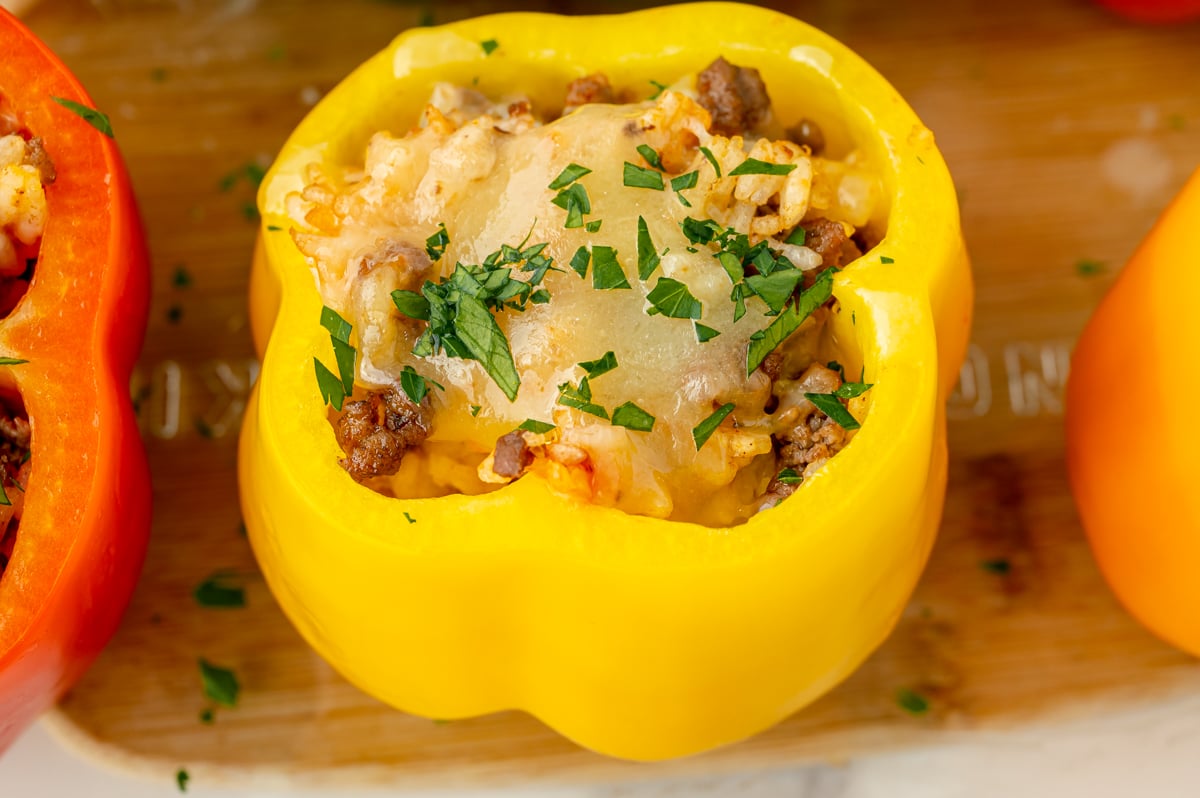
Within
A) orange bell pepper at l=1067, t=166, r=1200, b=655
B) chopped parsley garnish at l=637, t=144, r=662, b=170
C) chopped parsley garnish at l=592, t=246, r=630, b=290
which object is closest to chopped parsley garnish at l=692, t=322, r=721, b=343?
chopped parsley garnish at l=592, t=246, r=630, b=290

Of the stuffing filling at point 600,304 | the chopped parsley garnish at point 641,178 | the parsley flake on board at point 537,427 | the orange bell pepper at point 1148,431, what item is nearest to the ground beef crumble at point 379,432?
the stuffing filling at point 600,304

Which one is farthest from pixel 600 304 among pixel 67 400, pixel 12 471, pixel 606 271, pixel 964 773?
pixel 964 773

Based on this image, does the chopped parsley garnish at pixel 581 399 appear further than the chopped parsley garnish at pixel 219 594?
No

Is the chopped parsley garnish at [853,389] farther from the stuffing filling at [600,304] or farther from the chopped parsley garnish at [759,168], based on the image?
the chopped parsley garnish at [759,168]

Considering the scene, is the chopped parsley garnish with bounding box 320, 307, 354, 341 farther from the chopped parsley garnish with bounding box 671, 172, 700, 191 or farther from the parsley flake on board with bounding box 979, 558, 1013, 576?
the parsley flake on board with bounding box 979, 558, 1013, 576

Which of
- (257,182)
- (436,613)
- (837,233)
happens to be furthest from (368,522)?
(257,182)

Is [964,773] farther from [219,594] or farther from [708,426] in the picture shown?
[219,594]

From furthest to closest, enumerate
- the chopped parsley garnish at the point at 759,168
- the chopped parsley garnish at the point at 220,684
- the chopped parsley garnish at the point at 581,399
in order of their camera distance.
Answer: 1. the chopped parsley garnish at the point at 220,684
2. the chopped parsley garnish at the point at 759,168
3. the chopped parsley garnish at the point at 581,399

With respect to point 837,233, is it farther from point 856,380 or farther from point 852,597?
point 852,597
